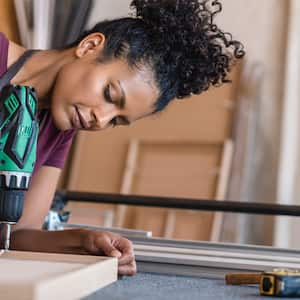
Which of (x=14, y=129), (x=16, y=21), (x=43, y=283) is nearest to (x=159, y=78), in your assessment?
(x=14, y=129)

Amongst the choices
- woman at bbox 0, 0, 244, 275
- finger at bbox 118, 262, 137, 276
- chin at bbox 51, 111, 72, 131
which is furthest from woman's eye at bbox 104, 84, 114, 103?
finger at bbox 118, 262, 137, 276

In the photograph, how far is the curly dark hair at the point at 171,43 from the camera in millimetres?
1278

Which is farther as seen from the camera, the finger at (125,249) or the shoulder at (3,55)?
the shoulder at (3,55)

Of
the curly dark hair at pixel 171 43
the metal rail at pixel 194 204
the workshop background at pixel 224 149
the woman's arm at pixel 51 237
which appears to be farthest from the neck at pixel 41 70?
the workshop background at pixel 224 149

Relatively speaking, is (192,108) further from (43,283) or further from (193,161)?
(43,283)

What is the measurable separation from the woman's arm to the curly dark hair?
12.4 inches

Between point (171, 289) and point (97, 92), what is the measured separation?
0.43 meters

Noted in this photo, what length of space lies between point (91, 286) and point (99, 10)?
252 cm

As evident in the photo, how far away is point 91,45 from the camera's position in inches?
51.3

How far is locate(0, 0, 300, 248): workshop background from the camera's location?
307cm

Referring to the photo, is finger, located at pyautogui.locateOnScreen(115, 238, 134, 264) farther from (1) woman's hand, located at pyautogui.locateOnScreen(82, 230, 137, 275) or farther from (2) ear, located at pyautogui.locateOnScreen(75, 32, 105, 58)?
(2) ear, located at pyautogui.locateOnScreen(75, 32, 105, 58)

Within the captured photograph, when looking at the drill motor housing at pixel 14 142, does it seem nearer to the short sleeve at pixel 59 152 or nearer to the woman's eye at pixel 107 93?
Result: the woman's eye at pixel 107 93

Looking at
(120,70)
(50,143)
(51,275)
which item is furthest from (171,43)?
(51,275)

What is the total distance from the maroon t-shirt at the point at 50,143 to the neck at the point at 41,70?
0.14 ft
